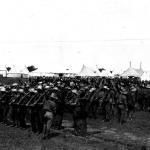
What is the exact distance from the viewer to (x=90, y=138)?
16297 mm

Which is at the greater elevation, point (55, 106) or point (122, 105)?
point (55, 106)

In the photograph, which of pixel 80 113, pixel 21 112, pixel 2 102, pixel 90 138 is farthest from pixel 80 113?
pixel 2 102

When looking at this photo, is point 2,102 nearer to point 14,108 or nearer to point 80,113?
point 14,108

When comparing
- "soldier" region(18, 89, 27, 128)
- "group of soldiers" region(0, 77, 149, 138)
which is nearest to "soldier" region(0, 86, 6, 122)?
"group of soldiers" region(0, 77, 149, 138)

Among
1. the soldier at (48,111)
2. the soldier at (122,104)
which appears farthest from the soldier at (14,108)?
the soldier at (122,104)

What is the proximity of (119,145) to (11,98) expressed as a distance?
7338 mm

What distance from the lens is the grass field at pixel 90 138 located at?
14.1m

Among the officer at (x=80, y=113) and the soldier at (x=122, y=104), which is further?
the soldier at (x=122, y=104)

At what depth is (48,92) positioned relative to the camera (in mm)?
16438

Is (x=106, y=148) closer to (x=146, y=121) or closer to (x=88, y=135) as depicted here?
(x=88, y=135)

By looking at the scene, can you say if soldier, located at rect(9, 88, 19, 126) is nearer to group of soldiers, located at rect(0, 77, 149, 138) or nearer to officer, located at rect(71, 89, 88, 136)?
group of soldiers, located at rect(0, 77, 149, 138)

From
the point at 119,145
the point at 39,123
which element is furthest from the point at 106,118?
the point at 119,145

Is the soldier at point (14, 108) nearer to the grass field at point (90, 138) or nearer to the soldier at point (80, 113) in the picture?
the grass field at point (90, 138)

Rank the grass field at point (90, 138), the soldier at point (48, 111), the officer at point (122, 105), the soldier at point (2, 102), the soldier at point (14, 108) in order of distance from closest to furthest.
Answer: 1. the grass field at point (90, 138)
2. the soldier at point (48, 111)
3. the soldier at point (14, 108)
4. the soldier at point (2, 102)
5. the officer at point (122, 105)
